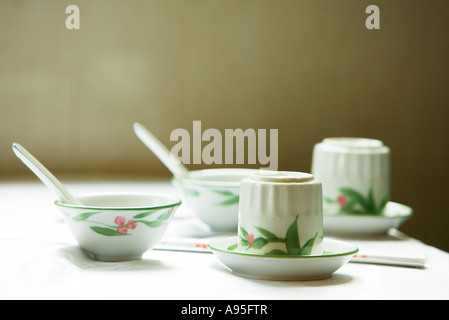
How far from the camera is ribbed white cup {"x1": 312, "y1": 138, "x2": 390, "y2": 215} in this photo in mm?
1160

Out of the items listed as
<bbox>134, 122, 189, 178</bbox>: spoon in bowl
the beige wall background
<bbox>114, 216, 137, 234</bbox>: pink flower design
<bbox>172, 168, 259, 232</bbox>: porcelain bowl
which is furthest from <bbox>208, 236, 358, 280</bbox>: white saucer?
the beige wall background

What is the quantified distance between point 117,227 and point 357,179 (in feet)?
1.48

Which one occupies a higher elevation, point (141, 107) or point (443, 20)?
point (443, 20)

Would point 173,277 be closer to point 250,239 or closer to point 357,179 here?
point 250,239

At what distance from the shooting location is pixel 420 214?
1906 mm

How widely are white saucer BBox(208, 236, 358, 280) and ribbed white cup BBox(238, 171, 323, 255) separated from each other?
15 millimetres

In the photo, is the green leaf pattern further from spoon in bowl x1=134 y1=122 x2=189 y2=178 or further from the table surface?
spoon in bowl x1=134 y1=122 x2=189 y2=178

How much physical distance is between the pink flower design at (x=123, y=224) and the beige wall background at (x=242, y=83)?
41.3 inches

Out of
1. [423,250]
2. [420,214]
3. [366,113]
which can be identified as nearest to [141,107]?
[366,113]

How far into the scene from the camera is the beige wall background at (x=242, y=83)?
1.88 meters

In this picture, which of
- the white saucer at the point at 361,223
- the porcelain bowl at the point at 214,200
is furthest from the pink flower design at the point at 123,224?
the white saucer at the point at 361,223

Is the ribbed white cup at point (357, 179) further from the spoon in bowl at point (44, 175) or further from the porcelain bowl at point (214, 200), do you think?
the spoon in bowl at point (44, 175)
